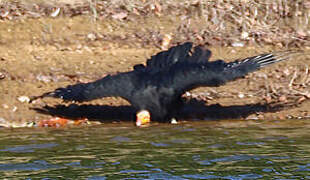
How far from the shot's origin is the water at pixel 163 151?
6.91 m

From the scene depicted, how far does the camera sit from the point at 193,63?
31.3 ft

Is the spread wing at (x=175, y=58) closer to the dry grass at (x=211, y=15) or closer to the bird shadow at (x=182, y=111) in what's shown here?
the bird shadow at (x=182, y=111)

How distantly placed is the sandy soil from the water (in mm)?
454

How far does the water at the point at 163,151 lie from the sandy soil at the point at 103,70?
454 millimetres

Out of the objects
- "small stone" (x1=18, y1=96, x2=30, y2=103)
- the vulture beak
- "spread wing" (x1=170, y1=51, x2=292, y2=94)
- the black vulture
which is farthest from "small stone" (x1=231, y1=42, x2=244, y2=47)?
"small stone" (x1=18, y1=96, x2=30, y2=103)

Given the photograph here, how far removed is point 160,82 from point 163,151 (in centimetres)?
181

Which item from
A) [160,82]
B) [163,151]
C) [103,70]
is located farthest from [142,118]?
[163,151]

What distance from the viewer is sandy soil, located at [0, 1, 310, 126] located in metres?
10.1

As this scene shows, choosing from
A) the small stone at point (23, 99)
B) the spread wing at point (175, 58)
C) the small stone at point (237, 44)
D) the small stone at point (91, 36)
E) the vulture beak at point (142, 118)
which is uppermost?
the small stone at point (91, 36)

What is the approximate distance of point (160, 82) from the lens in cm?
953

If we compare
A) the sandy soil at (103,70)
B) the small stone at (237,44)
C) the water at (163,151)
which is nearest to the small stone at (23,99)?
the sandy soil at (103,70)

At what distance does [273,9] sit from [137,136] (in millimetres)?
4016

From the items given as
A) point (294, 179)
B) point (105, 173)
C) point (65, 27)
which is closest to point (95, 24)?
point (65, 27)

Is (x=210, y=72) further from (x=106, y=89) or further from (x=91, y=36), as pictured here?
(x=91, y=36)
